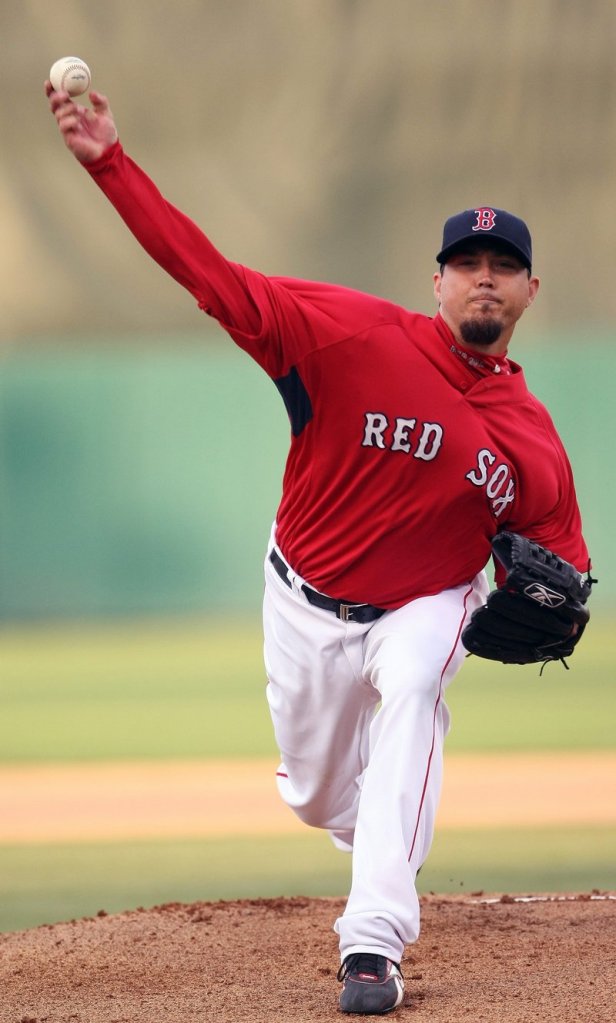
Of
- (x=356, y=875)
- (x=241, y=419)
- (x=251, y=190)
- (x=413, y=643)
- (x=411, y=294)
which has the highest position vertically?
(x=251, y=190)

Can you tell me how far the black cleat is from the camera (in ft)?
7.15

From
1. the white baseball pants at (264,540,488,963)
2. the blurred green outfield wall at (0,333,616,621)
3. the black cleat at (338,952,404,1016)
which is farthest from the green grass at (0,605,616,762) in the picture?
the black cleat at (338,952,404,1016)

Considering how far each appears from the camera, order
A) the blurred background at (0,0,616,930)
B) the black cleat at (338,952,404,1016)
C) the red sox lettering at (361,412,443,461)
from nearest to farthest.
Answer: the black cleat at (338,952,404,1016) < the red sox lettering at (361,412,443,461) < the blurred background at (0,0,616,930)

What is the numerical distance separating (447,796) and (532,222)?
410cm

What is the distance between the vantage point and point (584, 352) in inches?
354

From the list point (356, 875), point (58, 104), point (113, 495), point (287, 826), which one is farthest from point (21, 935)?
point (113, 495)

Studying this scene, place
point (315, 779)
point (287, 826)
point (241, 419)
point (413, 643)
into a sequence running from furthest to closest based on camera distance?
1. point (241, 419)
2. point (287, 826)
3. point (315, 779)
4. point (413, 643)

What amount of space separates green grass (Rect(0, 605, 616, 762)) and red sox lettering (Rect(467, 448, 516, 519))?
13.6ft

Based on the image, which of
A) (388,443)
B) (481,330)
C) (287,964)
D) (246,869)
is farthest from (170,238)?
(246,869)

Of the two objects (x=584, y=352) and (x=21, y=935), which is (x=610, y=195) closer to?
(x=584, y=352)

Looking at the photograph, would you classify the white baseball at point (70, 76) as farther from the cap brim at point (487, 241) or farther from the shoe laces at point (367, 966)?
the shoe laces at point (367, 966)

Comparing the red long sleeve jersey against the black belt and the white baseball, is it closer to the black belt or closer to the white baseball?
the black belt

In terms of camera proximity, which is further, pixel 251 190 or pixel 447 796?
pixel 251 190

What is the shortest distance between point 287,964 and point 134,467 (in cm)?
739
